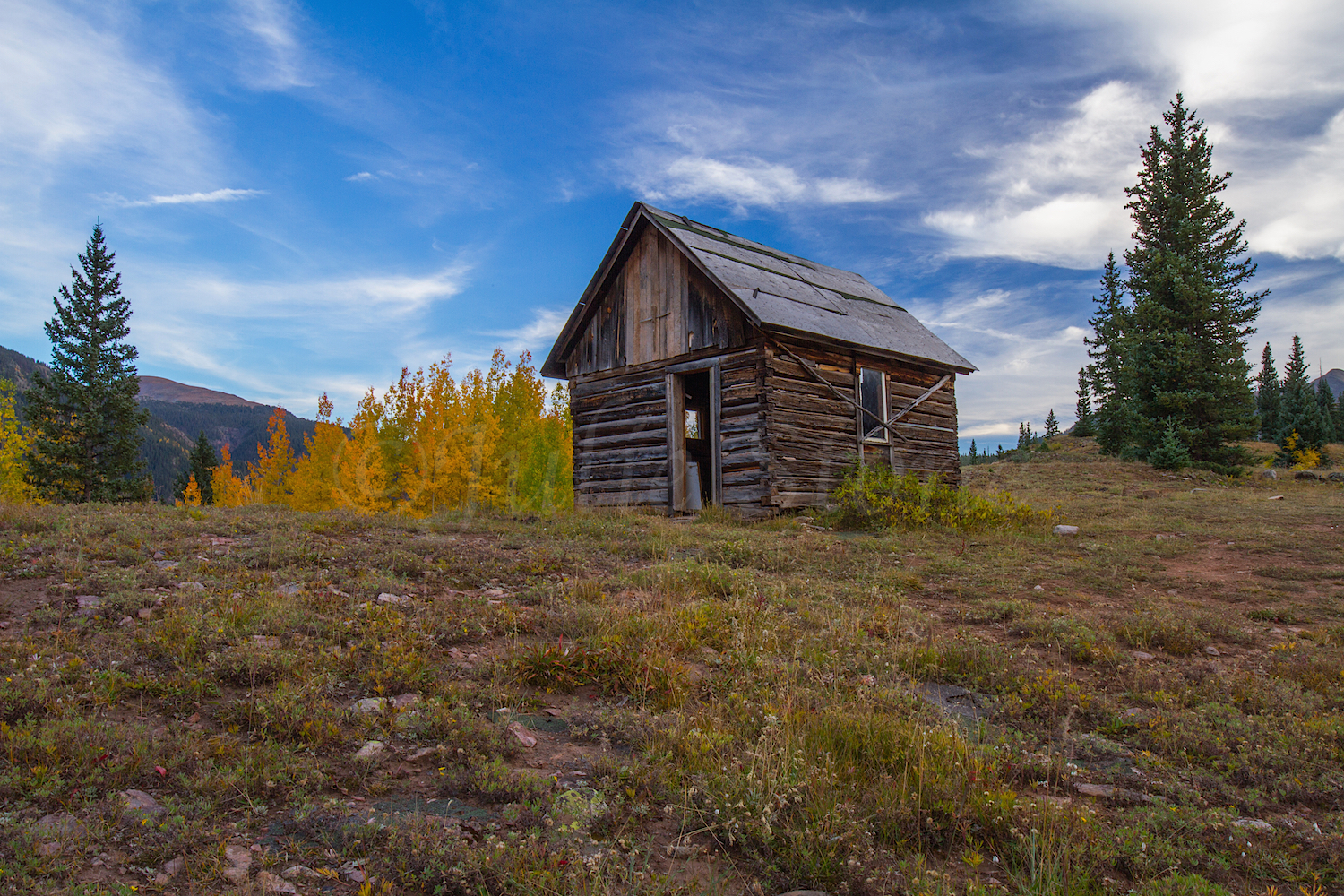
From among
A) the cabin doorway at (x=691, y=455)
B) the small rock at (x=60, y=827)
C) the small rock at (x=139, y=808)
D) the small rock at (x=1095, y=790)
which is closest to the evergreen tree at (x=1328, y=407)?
the cabin doorway at (x=691, y=455)

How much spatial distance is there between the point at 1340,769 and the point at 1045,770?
158 centimetres

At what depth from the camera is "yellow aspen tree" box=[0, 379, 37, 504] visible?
2567 centimetres

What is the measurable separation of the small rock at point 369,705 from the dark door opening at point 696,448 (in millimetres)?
10807

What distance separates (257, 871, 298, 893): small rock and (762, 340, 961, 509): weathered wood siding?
11512mm

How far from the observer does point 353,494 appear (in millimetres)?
26844

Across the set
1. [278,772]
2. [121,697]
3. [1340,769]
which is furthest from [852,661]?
[121,697]

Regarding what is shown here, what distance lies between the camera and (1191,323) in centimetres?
2486

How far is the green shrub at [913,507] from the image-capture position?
13086 mm

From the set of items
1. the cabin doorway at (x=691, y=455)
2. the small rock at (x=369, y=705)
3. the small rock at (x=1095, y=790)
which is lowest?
the small rock at (x=1095, y=790)

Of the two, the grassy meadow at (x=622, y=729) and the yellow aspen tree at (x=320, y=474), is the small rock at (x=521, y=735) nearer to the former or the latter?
the grassy meadow at (x=622, y=729)

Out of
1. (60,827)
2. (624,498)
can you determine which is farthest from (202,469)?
(60,827)

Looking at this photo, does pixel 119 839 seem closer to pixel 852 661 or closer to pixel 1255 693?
pixel 852 661

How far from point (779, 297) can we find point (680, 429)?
3.60 meters

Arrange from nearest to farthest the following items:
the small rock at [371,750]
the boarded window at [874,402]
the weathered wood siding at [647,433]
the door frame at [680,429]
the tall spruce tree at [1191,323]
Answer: the small rock at [371,750] → the weathered wood siding at [647,433] → the door frame at [680,429] → the boarded window at [874,402] → the tall spruce tree at [1191,323]
